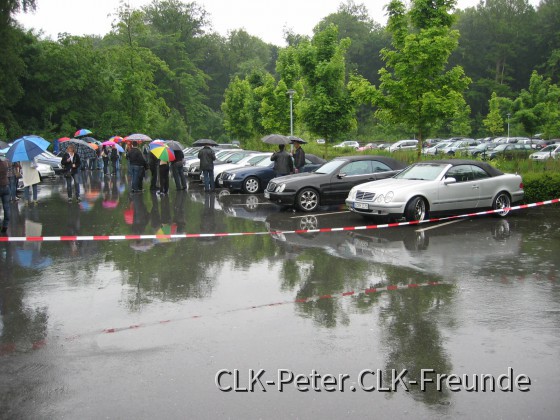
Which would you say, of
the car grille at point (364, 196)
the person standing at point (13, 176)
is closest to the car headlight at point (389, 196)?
the car grille at point (364, 196)

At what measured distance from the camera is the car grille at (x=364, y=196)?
13.1 m

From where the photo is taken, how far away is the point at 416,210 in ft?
42.7

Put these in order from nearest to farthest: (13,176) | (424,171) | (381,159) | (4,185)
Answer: (4,185) → (424,171) → (381,159) → (13,176)

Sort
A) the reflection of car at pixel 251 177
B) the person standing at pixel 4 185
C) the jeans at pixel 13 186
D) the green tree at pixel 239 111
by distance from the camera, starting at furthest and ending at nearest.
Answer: the green tree at pixel 239 111 → the reflection of car at pixel 251 177 → the jeans at pixel 13 186 → the person standing at pixel 4 185

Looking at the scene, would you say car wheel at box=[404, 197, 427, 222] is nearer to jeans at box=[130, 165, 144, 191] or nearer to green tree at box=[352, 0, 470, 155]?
green tree at box=[352, 0, 470, 155]

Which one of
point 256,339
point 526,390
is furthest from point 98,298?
point 526,390

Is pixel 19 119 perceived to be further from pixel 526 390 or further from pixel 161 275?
pixel 526 390

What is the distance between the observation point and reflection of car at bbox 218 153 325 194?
66.5 ft

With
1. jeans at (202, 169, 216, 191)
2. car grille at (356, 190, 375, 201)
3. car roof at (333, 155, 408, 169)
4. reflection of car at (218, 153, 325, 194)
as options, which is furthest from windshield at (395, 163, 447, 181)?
jeans at (202, 169, 216, 191)

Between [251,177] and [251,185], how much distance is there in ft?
0.94

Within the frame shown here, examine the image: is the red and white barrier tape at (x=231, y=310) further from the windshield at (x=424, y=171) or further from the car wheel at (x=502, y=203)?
the car wheel at (x=502, y=203)

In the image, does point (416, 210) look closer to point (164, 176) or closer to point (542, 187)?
point (542, 187)

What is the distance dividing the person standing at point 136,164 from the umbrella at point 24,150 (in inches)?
180

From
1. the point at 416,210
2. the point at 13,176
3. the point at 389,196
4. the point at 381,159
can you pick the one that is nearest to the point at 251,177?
the point at 381,159
